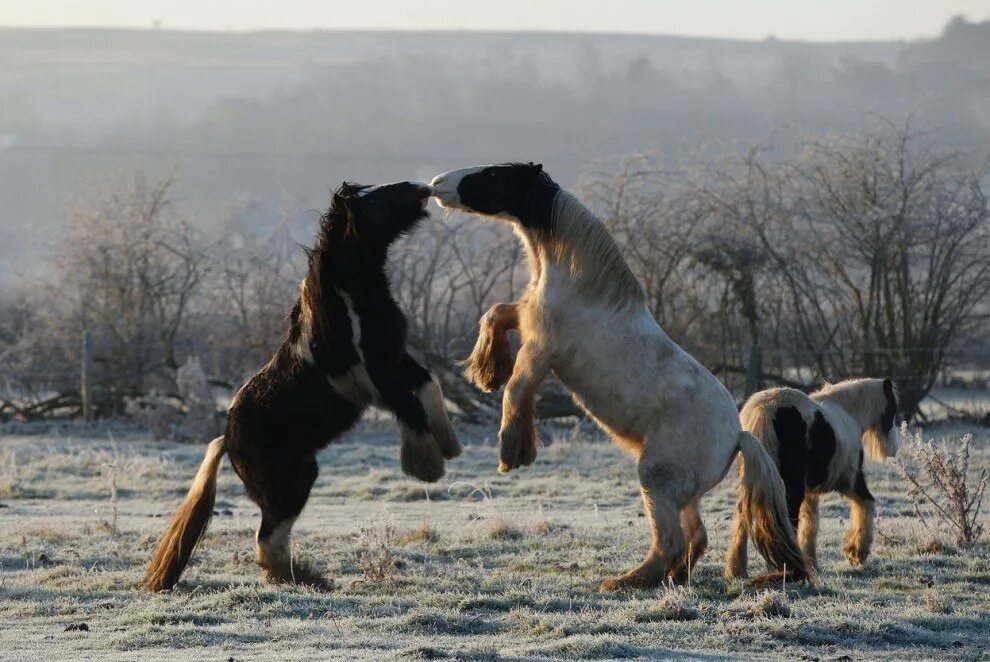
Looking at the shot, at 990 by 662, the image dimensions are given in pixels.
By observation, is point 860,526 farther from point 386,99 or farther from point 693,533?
point 386,99

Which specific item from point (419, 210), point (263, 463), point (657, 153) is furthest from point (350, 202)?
point (657, 153)

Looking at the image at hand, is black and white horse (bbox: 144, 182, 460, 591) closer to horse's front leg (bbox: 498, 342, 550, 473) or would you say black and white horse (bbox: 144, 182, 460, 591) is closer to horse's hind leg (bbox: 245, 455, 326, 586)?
horse's hind leg (bbox: 245, 455, 326, 586)

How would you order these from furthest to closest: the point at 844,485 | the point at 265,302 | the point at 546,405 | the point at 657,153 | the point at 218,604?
the point at 657,153 → the point at 265,302 → the point at 546,405 → the point at 844,485 → the point at 218,604

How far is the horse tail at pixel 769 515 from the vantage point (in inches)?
280

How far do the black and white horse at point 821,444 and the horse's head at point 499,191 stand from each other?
1896 mm

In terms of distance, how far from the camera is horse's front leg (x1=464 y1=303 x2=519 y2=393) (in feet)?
23.7

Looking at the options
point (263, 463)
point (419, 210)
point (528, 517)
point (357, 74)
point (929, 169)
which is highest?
point (357, 74)

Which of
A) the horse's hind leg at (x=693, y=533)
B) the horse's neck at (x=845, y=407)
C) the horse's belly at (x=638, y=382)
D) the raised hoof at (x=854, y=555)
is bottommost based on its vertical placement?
the raised hoof at (x=854, y=555)

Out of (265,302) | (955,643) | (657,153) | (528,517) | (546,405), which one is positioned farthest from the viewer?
(657,153)

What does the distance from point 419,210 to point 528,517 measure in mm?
3800

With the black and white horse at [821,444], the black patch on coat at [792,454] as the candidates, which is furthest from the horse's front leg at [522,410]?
the black patch on coat at [792,454]

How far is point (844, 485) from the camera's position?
27.7ft

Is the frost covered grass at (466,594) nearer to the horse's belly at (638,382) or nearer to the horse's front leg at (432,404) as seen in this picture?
the horse's front leg at (432,404)

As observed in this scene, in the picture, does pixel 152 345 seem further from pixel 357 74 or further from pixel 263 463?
pixel 357 74
